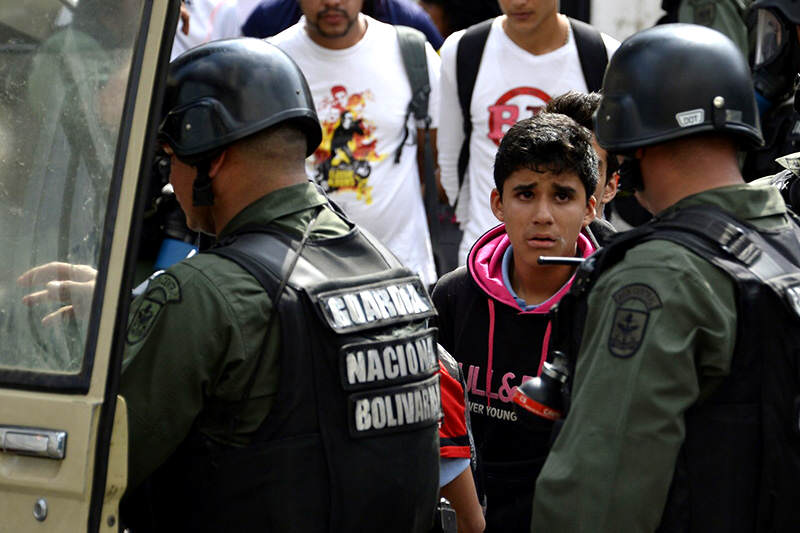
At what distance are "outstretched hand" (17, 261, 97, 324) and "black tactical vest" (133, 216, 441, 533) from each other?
1.35 ft

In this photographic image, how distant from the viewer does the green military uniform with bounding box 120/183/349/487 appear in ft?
9.10

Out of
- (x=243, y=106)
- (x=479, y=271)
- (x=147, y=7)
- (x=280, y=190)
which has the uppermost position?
(x=147, y=7)

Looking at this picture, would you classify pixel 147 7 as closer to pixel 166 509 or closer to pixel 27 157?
pixel 27 157

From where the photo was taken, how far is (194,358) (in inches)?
109

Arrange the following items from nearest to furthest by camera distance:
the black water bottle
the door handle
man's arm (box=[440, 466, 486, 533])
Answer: the door handle
the black water bottle
man's arm (box=[440, 466, 486, 533])

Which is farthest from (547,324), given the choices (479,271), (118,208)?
(118,208)

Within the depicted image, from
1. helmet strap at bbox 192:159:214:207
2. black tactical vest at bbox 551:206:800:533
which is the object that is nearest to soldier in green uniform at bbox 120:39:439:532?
helmet strap at bbox 192:159:214:207

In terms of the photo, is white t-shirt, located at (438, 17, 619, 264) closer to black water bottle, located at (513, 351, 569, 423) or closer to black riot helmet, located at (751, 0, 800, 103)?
black riot helmet, located at (751, 0, 800, 103)

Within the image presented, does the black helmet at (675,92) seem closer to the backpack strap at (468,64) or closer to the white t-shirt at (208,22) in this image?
the backpack strap at (468,64)

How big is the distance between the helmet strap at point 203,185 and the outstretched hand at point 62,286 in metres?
0.57

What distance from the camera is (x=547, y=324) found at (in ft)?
13.0

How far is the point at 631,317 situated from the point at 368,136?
3668 millimetres

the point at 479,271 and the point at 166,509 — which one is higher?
the point at 479,271

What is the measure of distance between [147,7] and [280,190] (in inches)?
25.8
